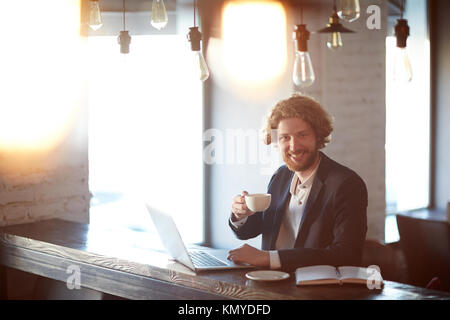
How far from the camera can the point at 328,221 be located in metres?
2.48

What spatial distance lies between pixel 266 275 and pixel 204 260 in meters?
0.33

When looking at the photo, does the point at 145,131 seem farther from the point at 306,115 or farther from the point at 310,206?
the point at 310,206

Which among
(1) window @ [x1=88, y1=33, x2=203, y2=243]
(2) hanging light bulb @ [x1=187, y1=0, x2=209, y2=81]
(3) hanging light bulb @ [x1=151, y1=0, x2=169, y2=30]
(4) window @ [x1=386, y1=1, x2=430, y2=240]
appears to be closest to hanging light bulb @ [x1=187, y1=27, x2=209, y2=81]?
(2) hanging light bulb @ [x1=187, y1=0, x2=209, y2=81]

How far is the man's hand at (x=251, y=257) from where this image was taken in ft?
7.27

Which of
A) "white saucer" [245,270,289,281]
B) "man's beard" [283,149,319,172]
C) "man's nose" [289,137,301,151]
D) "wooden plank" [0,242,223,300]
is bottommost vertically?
"wooden plank" [0,242,223,300]

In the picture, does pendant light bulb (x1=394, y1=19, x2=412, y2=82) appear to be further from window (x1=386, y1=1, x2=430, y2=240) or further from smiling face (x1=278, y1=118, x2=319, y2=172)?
window (x1=386, y1=1, x2=430, y2=240)

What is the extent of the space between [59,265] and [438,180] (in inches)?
136

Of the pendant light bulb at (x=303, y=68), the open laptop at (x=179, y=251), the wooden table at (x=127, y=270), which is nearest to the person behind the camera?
the wooden table at (x=127, y=270)

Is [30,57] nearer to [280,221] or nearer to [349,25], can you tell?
[280,221]

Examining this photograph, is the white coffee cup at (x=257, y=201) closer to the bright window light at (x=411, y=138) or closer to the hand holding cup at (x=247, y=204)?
the hand holding cup at (x=247, y=204)

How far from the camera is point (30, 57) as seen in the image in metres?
3.12

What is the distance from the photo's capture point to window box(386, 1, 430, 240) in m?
5.00

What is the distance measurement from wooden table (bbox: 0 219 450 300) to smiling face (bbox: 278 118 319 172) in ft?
1.96

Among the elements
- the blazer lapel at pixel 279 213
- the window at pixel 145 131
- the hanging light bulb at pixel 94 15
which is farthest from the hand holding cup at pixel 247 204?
the window at pixel 145 131
